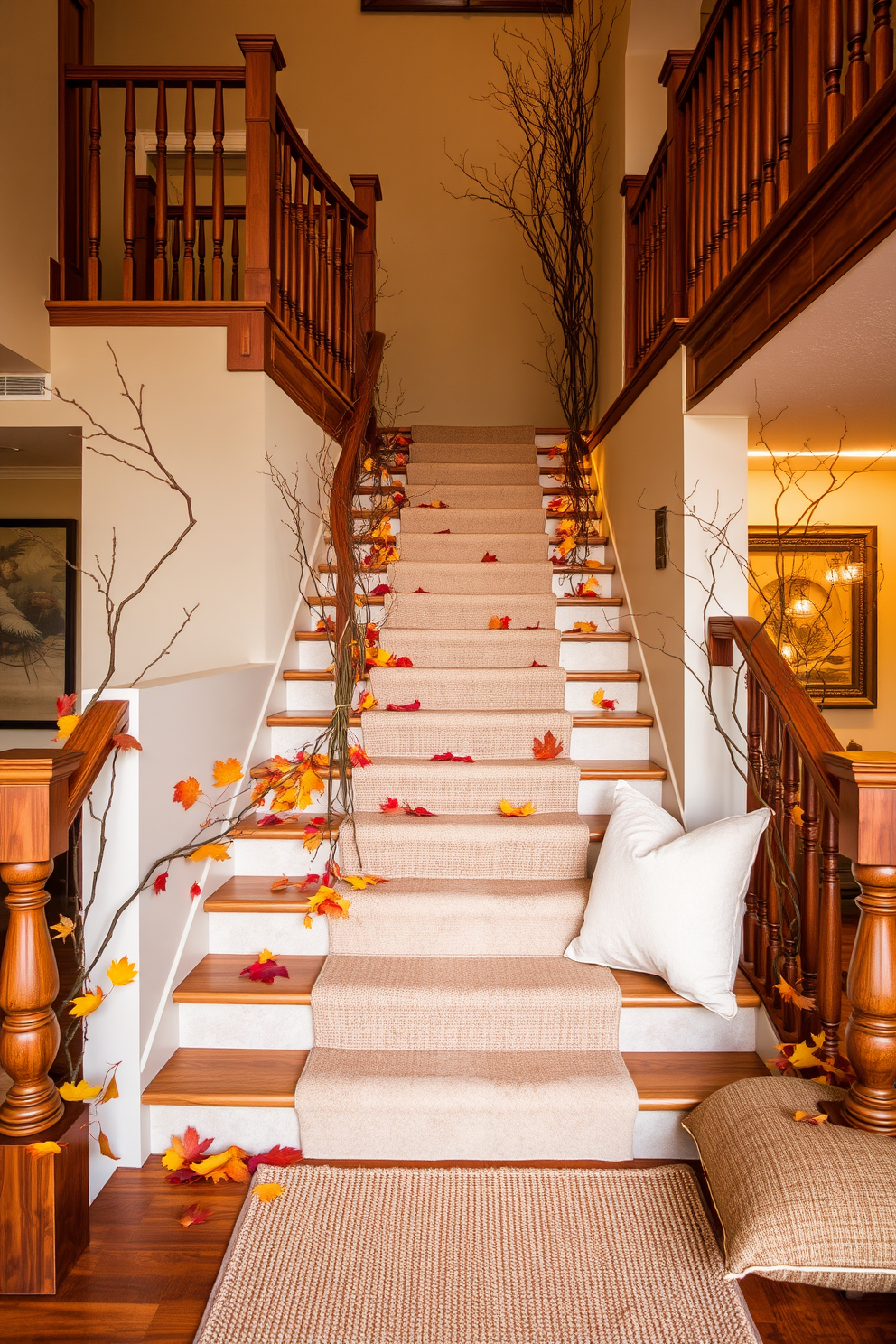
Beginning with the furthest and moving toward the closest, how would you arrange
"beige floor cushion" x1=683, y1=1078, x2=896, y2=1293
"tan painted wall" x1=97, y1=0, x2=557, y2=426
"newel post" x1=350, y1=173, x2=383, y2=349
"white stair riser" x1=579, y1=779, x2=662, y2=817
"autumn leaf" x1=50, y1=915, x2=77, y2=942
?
"tan painted wall" x1=97, y1=0, x2=557, y2=426 → "newel post" x1=350, y1=173, x2=383, y2=349 → "white stair riser" x1=579, y1=779, x2=662, y2=817 → "autumn leaf" x1=50, y1=915, x2=77, y2=942 → "beige floor cushion" x1=683, y1=1078, x2=896, y2=1293

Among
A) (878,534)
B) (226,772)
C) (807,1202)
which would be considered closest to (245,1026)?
(226,772)

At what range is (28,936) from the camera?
1462mm

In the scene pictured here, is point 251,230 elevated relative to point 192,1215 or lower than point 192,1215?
elevated

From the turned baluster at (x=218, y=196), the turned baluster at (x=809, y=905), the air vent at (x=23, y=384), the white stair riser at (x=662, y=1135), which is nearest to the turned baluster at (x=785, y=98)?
the turned baluster at (x=809, y=905)

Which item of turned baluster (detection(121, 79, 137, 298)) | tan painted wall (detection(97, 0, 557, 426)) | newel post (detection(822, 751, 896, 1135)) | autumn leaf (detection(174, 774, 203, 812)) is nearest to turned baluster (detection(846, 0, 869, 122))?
newel post (detection(822, 751, 896, 1135))

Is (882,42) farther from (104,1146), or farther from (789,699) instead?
(104,1146)

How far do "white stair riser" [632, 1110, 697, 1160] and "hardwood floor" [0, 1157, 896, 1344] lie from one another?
29 centimetres

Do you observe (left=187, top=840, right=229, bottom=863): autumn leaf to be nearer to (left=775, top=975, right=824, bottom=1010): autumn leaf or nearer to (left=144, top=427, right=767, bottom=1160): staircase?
(left=144, top=427, right=767, bottom=1160): staircase

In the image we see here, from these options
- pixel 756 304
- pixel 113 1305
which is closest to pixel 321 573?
pixel 756 304

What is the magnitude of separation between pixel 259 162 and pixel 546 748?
2.24 meters

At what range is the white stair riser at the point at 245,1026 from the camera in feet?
6.46

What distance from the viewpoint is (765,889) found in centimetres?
209

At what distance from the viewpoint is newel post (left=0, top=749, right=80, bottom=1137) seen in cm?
144

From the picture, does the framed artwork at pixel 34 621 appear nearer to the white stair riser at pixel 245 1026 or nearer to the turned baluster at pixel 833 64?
the white stair riser at pixel 245 1026
